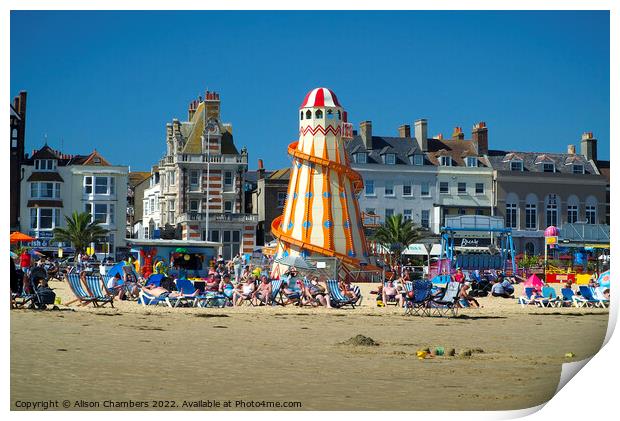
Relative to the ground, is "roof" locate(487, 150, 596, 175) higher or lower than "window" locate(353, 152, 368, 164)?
lower

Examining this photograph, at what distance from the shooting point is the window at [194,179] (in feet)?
147

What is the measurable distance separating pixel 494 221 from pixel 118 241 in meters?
21.3

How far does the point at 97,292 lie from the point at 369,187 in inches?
1432

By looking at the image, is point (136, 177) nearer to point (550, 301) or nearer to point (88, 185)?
point (88, 185)

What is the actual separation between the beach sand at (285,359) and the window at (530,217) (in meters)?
30.5

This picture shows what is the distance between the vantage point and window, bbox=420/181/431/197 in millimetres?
57844

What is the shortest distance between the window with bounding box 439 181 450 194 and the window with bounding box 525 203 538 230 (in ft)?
19.5

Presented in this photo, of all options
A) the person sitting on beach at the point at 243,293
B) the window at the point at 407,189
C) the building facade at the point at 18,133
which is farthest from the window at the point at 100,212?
the window at the point at 407,189

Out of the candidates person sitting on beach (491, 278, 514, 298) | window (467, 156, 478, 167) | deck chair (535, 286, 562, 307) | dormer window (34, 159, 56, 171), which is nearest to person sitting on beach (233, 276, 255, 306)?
dormer window (34, 159, 56, 171)

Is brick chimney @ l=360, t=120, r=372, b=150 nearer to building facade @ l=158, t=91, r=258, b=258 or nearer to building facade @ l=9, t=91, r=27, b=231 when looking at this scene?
building facade @ l=158, t=91, r=258, b=258

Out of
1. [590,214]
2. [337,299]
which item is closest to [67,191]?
[337,299]

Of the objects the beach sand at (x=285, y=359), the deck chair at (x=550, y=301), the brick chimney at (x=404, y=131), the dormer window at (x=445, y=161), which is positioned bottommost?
the beach sand at (x=285, y=359)

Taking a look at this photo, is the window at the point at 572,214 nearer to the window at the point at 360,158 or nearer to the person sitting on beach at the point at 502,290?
the window at the point at 360,158

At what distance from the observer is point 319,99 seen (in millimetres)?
34656
